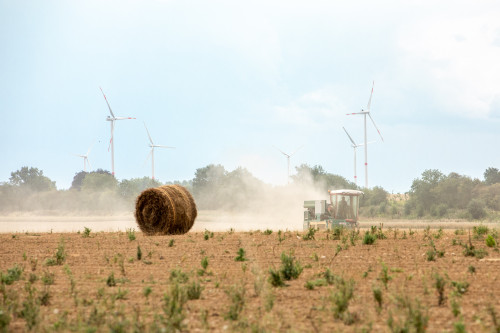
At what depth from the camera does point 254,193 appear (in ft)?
298

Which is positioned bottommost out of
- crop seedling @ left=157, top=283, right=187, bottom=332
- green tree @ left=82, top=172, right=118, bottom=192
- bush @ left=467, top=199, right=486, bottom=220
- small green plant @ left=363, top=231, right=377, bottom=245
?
crop seedling @ left=157, top=283, right=187, bottom=332

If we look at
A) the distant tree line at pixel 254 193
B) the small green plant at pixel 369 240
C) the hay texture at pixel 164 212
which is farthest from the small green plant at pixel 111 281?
the distant tree line at pixel 254 193

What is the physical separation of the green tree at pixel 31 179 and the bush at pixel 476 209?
88.7 meters

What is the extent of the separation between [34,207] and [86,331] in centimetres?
10489

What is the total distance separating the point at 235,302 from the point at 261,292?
3.64 feet

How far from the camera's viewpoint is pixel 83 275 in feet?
45.2

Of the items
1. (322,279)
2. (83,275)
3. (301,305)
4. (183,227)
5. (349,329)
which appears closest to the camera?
(349,329)

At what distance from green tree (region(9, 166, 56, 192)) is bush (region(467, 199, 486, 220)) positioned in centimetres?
8872

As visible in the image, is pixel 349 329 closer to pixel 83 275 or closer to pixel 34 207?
pixel 83 275

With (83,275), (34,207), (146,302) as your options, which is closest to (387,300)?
(146,302)

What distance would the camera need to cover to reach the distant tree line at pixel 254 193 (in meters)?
75.6

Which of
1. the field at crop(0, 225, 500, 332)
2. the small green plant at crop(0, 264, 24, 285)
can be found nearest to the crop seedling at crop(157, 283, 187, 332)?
the field at crop(0, 225, 500, 332)

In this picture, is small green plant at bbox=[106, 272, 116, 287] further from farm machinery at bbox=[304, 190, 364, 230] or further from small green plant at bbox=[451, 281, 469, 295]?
farm machinery at bbox=[304, 190, 364, 230]

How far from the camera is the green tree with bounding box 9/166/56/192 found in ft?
406
